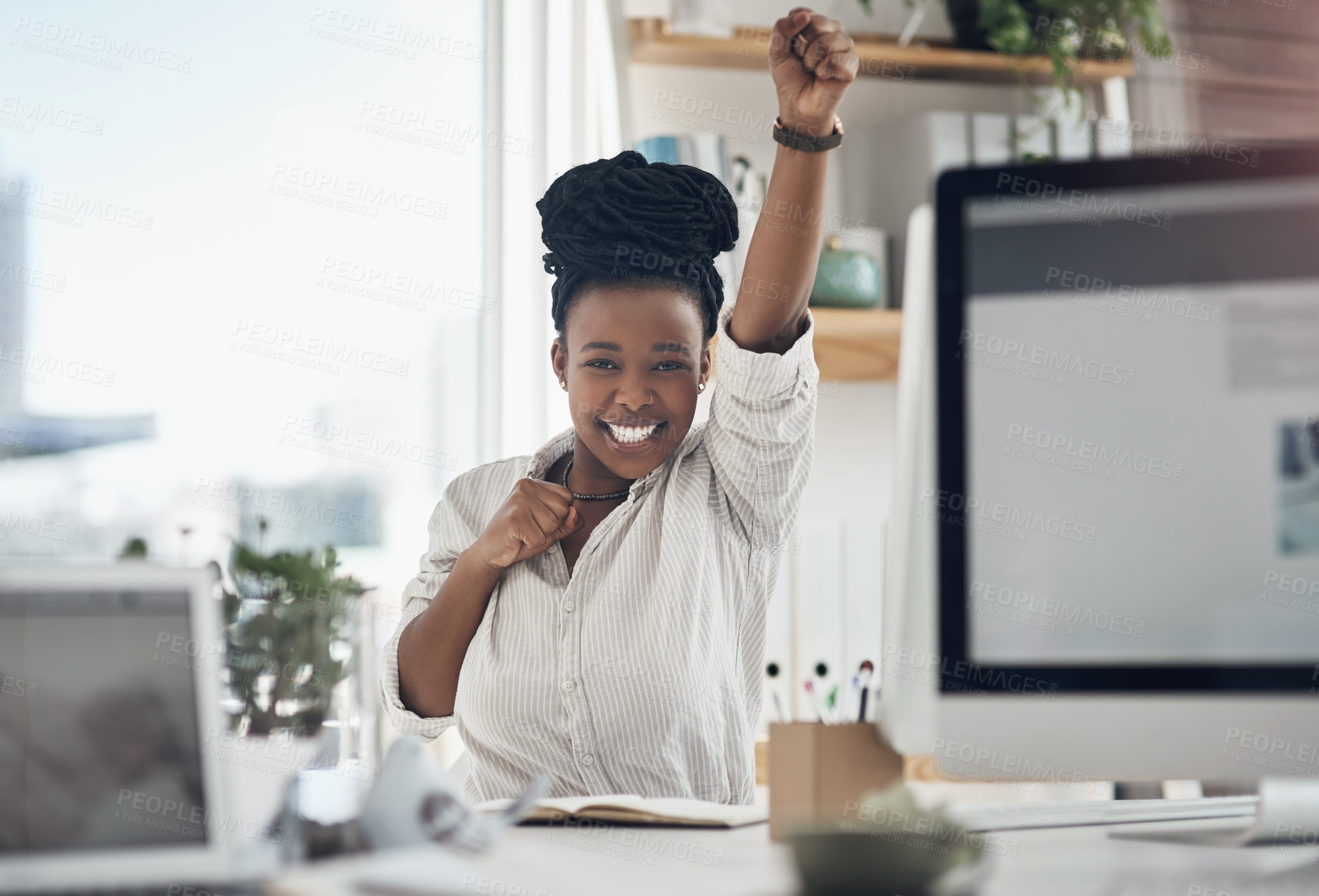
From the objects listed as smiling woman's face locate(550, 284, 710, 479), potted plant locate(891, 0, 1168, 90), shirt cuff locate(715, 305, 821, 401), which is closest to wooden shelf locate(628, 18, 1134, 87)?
potted plant locate(891, 0, 1168, 90)

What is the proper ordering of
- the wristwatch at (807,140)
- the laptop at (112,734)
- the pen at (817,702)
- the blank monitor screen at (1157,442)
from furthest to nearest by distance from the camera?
the pen at (817,702)
the wristwatch at (807,140)
the blank monitor screen at (1157,442)
the laptop at (112,734)

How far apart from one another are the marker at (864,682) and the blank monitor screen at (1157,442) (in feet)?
0.59

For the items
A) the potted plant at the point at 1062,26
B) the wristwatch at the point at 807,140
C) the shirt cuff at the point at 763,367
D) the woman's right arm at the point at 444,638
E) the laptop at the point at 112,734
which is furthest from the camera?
the potted plant at the point at 1062,26

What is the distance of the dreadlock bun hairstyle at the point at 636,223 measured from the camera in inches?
41.4

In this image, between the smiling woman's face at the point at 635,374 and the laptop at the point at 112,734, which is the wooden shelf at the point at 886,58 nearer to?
the smiling woman's face at the point at 635,374

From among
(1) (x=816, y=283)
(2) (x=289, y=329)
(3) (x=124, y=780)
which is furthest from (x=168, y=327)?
(1) (x=816, y=283)

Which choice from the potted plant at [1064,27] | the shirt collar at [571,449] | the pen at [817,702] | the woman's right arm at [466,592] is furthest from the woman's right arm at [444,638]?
the potted plant at [1064,27]

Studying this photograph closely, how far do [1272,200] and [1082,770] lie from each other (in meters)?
0.34

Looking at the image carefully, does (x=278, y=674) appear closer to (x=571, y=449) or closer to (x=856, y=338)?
(x=571, y=449)

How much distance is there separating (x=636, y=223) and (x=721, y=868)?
2.14ft

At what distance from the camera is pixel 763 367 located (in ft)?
3.07

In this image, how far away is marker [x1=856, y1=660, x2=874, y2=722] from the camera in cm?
106

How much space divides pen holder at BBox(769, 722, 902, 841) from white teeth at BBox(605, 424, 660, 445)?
48cm

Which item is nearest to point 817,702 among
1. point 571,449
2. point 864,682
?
point 864,682
